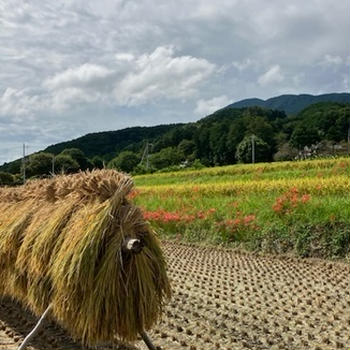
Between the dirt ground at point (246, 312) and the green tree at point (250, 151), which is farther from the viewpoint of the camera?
the green tree at point (250, 151)

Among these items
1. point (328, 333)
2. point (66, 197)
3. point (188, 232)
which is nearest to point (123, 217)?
point (66, 197)

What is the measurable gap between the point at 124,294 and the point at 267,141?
42.1 m

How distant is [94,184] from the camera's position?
3545mm

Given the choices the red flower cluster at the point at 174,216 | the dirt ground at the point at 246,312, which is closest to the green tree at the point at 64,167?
the dirt ground at the point at 246,312

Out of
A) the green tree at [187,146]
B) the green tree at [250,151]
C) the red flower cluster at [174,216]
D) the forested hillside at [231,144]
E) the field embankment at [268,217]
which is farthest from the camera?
the green tree at [187,146]

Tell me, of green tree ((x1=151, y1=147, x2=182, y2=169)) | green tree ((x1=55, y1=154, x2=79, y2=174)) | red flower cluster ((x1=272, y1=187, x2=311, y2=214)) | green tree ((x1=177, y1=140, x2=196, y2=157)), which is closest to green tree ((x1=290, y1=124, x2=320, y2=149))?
green tree ((x1=151, y1=147, x2=182, y2=169))

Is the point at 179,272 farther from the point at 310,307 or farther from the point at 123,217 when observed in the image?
the point at 123,217

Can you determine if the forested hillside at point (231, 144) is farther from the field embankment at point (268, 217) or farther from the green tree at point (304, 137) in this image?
the field embankment at point (268, 217)

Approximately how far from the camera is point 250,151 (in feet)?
136

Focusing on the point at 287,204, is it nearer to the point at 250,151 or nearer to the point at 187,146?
the point at 250,151

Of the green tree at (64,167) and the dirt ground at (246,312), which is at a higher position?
the green tree at (64,167)

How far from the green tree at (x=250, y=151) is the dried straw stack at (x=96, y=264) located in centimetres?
3733

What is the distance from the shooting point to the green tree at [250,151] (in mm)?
40375

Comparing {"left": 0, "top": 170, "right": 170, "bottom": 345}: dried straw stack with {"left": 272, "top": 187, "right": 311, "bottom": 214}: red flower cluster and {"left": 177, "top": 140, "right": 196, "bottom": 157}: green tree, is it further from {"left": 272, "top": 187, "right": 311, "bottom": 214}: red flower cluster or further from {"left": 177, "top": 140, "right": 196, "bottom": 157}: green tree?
{"left": 177, "top": 140, "right": 196, "bottom": 157}: green tree
